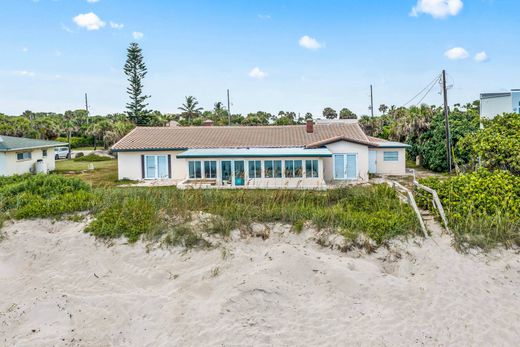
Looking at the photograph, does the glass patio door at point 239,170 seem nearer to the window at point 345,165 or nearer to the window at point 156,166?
the window at point 156,166

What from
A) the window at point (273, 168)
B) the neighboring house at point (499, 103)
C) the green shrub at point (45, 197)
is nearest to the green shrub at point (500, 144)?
the window at point (273, 168)

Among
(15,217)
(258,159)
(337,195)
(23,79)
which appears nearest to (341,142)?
(258,159)

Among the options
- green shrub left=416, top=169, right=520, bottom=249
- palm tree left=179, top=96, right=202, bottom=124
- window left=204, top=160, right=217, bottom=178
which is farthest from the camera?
palm tree left=179, top=96, right=202, bottom=124

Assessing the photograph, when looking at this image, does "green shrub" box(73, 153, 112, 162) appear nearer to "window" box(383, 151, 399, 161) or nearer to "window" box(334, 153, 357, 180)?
"window" box(334, 153, 357, 180)

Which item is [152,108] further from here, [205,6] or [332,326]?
[332,326]

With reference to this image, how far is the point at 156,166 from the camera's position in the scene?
24.3m

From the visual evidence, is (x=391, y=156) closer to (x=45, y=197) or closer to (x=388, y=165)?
(x=388, y=165)

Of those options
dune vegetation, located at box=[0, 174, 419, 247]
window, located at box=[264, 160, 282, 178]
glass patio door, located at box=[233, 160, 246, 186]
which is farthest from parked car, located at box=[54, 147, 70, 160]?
window, located at box=[264, 160, 282, 178]

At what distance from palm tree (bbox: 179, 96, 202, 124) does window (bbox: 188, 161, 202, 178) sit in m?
36.4

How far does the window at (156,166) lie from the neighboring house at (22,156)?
8651 millimetres

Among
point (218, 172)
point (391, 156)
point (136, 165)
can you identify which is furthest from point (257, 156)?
point (391, 156)

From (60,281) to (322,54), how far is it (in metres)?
25.7

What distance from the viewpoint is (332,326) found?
320 inches

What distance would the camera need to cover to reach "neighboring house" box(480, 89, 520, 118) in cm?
2514
